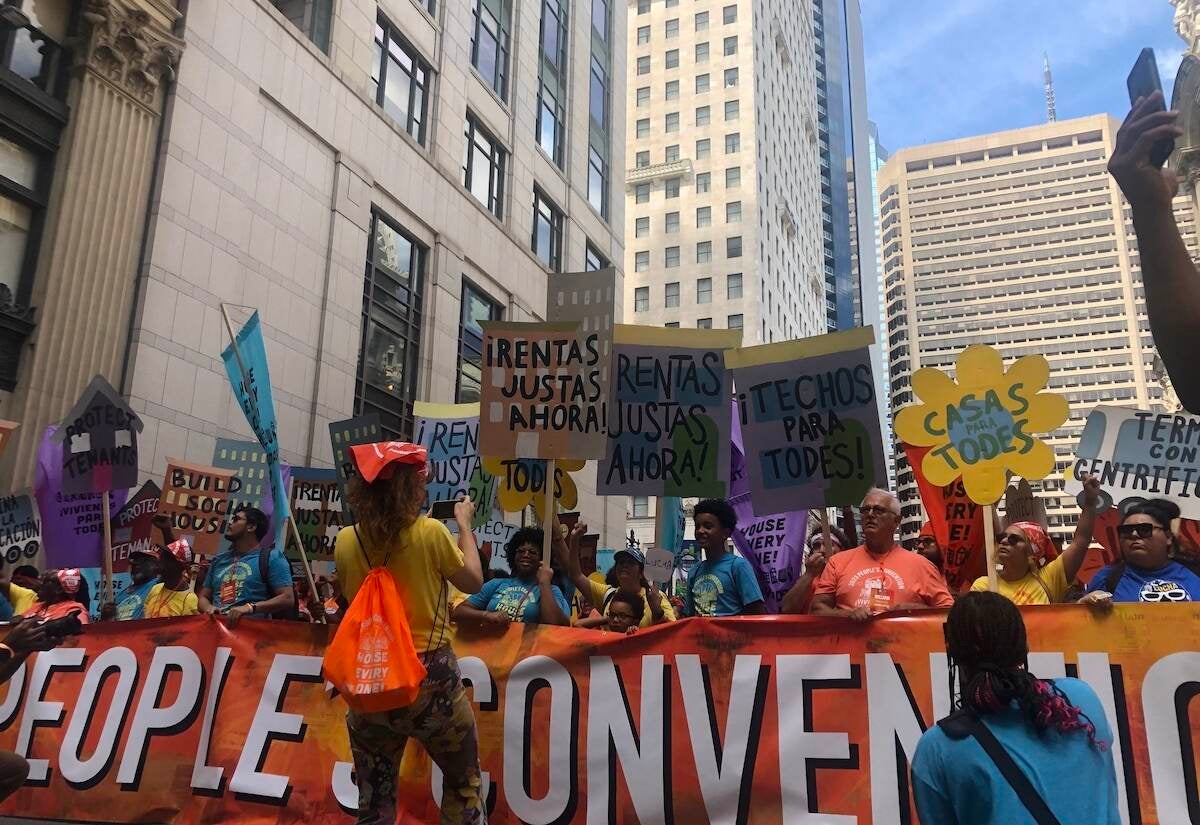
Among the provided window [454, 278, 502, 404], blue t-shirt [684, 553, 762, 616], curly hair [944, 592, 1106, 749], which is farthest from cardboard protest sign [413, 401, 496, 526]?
window [454, 278, 502, 404]

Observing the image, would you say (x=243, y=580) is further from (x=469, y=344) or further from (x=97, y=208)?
(x=469, y=344)

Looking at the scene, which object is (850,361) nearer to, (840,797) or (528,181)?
(840,797)

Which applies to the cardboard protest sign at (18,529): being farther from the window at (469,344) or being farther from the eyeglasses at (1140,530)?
the window at (469,344)

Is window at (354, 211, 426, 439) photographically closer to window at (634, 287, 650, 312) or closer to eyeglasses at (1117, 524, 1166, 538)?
eyeglasses at (1117, 524, 1166, 538)

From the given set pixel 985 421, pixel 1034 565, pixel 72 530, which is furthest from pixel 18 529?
pixel 1034 565

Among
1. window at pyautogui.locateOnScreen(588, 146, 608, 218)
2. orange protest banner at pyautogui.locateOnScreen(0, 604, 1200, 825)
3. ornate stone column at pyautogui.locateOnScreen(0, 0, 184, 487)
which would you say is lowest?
orange protest banner at pyautogui.locateOnScreen(0, 604, 1200, 825)

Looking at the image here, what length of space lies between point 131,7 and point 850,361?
1360 cm

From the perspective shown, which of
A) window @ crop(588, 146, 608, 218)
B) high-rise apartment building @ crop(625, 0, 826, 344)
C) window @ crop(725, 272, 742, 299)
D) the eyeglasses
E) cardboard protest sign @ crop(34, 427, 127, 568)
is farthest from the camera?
high-rise apartment building @ crop(625, 0, 826, 344)

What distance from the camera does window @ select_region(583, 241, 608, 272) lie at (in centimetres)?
3209

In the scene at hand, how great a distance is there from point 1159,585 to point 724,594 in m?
2.38

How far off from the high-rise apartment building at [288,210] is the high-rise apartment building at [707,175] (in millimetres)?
35903

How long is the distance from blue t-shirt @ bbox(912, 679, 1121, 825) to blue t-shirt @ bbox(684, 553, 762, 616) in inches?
134

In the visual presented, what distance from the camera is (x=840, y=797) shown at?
15.8 feet

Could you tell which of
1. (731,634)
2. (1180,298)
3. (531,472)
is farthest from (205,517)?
(1180,298)
